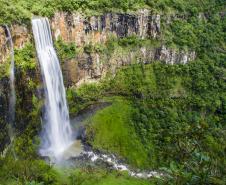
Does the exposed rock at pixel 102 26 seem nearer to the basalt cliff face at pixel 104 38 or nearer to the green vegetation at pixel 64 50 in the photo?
the basalt cliff face at pixel 104 38

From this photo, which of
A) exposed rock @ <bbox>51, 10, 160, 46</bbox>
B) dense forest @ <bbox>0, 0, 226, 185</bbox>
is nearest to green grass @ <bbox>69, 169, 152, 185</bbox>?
dense forest @ <bbox>0, 0, 226, 185</bbox>

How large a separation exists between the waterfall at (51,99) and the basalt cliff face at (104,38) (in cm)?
75

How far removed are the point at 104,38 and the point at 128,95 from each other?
14.6 ft

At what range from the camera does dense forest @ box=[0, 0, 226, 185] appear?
2112 centimetres

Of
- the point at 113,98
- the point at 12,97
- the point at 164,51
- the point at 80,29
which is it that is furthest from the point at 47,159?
the point at 164,51

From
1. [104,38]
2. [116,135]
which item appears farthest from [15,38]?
[116,135]

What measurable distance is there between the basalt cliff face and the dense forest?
0.98ft

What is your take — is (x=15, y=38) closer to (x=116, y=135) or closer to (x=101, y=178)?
(x=116, y=135)

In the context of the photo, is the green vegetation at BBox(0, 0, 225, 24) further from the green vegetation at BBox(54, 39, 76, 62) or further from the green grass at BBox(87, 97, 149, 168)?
the green grass at BBox(87, 97, 149, 168)

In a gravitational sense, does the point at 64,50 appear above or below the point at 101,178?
above

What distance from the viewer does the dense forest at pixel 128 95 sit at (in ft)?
69.3

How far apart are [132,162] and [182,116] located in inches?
204

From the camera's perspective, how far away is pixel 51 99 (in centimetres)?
2336

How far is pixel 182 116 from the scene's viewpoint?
26.6 m
